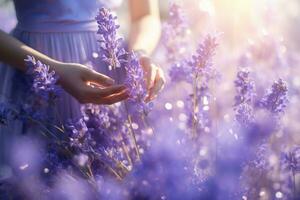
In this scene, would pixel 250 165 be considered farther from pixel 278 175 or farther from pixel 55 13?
pixel 55 13

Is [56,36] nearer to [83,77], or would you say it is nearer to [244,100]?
[83,77]

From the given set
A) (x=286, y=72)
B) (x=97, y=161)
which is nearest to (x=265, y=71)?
(x=286, y=72)

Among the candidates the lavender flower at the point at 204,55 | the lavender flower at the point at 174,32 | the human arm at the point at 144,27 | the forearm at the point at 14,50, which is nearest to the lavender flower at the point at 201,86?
the lavender flower at the point at 204,55

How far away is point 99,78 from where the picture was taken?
1111 mm

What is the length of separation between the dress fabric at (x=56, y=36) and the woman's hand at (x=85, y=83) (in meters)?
0.20

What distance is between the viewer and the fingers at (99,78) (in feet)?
3.63

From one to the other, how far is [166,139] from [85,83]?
0.25m

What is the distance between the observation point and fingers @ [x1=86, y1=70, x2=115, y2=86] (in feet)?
3.63

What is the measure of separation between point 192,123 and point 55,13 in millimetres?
460

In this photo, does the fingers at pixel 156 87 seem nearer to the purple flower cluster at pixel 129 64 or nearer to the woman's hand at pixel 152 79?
the woman's hand at pixel 152 79

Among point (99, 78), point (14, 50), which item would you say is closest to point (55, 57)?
point (14, 50)

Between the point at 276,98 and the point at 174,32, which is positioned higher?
the point at 174,32

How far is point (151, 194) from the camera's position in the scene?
2.74 ft

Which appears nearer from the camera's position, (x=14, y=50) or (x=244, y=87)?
(x=244, y=87)
